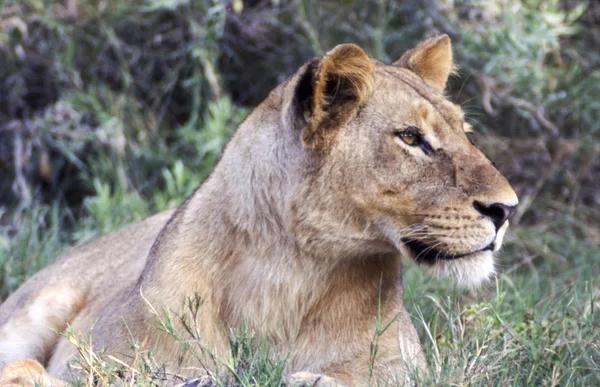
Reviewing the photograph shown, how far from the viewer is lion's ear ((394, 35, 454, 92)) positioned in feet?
11.9

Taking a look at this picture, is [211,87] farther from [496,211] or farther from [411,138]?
[496,211]

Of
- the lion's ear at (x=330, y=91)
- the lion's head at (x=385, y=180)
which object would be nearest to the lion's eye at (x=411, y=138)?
the lion's head at (x=385, y=180)

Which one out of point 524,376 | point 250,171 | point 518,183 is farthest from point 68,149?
point 524,376

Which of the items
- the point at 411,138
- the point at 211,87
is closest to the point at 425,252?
Answer: the point at 411,138

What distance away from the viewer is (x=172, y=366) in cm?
308

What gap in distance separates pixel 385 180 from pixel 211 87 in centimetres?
382

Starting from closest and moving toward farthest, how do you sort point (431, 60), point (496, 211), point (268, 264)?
point (496, 211) → point (268, 264) → point (431, 60)

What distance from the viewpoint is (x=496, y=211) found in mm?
2912

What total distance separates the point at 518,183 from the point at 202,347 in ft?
14.1

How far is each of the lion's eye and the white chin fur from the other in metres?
0.38

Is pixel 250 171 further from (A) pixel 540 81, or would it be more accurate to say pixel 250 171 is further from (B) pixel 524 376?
(A) pixel 540 81

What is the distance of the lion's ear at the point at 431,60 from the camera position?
363 centimetres

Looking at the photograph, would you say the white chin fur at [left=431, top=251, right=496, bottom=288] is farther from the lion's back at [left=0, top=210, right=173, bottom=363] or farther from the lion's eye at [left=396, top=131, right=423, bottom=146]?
the lion's back at [left=0, top=210, right=173, bottom=363]

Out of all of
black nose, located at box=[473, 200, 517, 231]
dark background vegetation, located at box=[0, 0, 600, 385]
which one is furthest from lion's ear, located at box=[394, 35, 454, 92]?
dark background vegetation, located at box=[0, 0, 600, 385]
